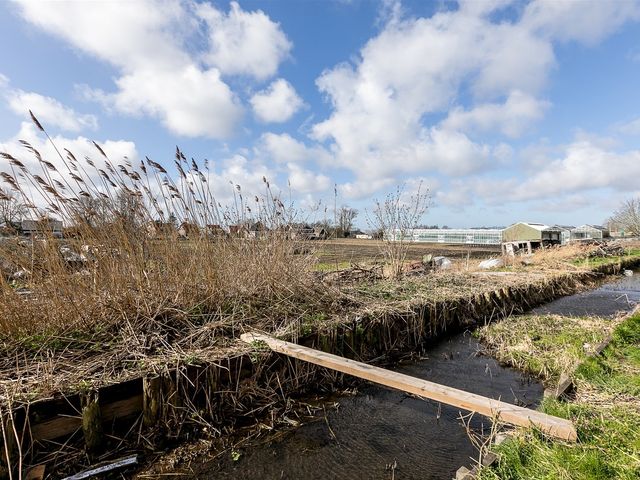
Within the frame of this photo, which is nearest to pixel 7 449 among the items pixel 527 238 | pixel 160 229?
pixel 160 229

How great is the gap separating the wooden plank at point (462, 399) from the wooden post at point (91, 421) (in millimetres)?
1881

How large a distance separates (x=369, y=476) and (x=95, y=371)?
280 cm

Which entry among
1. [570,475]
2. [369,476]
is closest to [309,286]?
[369,476]

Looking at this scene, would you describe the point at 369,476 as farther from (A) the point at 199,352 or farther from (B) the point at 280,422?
(A) the point at 199,352

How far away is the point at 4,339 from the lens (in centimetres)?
371

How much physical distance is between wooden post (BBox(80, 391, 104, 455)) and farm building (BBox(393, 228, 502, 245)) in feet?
145

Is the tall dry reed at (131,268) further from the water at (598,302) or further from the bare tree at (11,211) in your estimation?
the water at (598,302)

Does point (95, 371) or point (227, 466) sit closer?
point (227, 466)

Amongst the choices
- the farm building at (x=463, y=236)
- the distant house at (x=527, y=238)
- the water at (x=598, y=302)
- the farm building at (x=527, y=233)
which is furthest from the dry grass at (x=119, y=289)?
the farm building at (x=463, y=236)

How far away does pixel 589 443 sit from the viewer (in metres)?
2.60

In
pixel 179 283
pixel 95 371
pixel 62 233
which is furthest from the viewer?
pixel 179 283

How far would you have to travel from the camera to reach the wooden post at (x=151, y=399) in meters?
3.45

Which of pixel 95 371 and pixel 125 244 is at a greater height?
pixel 125 244

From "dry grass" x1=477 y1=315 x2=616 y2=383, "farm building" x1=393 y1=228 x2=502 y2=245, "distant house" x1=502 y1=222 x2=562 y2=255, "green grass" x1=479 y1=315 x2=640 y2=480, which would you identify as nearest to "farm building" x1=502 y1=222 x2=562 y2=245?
"distant house" x1=502 y1=222 x2=562 y2=255
